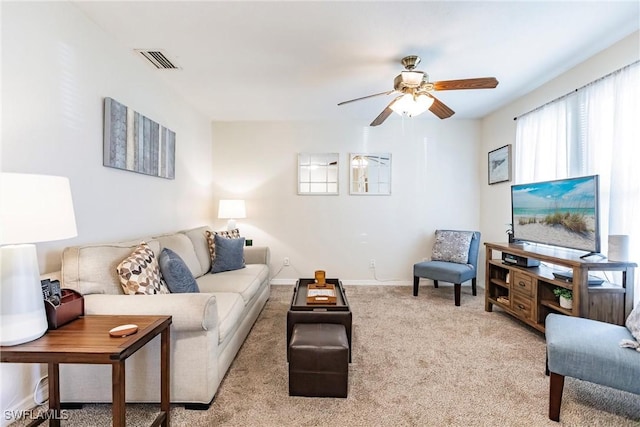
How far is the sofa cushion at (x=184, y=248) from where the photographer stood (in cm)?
272

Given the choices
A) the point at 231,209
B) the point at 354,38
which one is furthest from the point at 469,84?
the point at 231,209

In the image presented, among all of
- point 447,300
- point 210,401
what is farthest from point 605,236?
point 210,401

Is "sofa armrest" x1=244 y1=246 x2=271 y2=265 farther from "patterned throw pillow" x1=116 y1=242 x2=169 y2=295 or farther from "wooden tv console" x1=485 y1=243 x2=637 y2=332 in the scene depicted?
"wooden tv console" x1=485 y1=243 x2=637 y2=332

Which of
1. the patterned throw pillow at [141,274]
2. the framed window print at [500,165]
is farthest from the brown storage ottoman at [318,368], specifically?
the framed window print at [500,165]

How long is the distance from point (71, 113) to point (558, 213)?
3.92 meters

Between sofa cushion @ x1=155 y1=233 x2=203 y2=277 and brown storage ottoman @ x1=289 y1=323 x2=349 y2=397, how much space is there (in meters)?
1.50

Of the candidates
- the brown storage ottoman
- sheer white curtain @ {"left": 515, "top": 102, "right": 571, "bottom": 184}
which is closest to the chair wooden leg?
the brown storage ottoman

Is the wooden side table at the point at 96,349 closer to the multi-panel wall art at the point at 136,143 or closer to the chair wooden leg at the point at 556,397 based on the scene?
the multi-panel wall art at the point at 136,143

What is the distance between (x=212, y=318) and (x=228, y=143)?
135 inches

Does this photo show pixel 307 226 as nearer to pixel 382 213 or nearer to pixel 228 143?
pixel 382 213

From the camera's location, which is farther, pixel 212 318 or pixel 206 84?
pixel 206 84

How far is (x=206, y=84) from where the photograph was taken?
3.23m

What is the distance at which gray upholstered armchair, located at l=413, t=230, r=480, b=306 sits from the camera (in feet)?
12.0

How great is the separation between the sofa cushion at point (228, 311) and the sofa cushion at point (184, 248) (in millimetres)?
668
